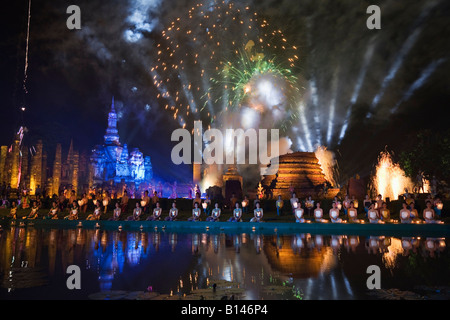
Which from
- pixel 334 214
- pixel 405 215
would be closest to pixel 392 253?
pixel 405 215

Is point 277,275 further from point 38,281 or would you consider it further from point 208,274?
point 38,281

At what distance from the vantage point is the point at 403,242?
538 inches

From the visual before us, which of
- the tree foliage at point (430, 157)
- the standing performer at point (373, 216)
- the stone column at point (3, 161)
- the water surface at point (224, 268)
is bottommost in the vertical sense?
the water surface at point (224, 268)

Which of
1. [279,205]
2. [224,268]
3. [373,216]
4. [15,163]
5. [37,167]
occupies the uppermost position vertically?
[15,163]

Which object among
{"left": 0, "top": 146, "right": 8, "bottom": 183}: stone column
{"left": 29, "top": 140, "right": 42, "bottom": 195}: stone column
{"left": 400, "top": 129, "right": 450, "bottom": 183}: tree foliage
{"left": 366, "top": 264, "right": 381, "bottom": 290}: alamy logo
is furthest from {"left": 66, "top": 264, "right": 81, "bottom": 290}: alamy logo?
{"left": 0, "top": 146, "right": 8, "bottom": 183}: stone column

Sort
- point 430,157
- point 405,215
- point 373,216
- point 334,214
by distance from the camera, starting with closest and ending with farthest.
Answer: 1. point 405,215
2. point 373,216
3. point 334,214
4. point 430,157

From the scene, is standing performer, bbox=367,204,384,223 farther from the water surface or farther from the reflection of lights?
the water surface

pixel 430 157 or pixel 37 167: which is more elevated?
pixel 37 167

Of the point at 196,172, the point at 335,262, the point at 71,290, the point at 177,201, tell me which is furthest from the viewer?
the point at 196,172

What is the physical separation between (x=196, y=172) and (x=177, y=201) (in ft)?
214

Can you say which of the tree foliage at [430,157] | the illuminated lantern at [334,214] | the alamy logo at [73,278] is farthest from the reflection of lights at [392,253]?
the tree foliage at [430,157]

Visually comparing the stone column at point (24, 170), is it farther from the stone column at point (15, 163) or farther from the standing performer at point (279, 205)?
the standing performer at point (279, 205)

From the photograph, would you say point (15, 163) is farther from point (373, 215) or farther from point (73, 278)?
point (73, 278)
